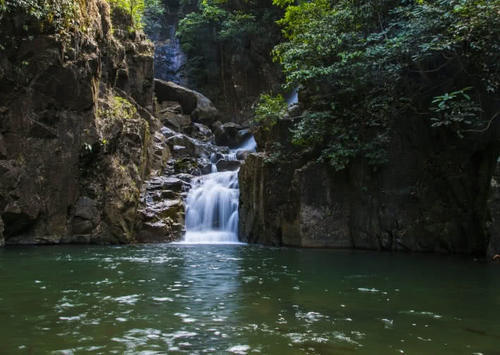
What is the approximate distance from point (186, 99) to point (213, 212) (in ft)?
37.7

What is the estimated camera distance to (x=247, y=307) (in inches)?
235

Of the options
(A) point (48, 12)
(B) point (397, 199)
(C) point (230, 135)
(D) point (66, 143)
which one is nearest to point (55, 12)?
(A) point (48, 12)

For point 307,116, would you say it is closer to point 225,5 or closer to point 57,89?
point 57,89

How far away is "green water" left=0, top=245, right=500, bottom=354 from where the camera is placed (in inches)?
172

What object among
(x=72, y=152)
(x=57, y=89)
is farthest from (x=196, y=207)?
(x=57, y=89)

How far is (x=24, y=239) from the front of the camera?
14.7 meters

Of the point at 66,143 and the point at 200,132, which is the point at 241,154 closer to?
the point at 200,132

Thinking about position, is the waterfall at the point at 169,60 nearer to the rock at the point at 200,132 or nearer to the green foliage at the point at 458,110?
the rock at the point at 200,132

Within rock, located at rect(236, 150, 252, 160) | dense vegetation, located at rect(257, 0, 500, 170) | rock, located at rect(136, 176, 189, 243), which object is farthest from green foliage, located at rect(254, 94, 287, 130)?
rock, located at rect(236, 150, 252, 160)

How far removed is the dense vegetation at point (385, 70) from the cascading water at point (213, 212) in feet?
13.4

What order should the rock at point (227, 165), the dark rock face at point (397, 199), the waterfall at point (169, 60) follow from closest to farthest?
the dark rock face at point (397, 199) < the rock at point (227, 165) < the waterfall at point (169, 60)

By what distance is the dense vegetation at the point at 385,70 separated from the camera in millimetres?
11023

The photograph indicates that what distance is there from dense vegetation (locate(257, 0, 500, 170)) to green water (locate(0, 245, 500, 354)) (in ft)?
14.6

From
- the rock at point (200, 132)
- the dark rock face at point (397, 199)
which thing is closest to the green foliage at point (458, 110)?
the dark rock face at point (397, 199)
